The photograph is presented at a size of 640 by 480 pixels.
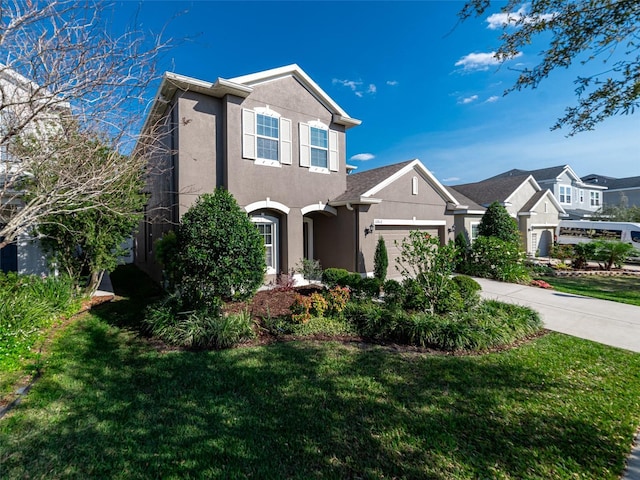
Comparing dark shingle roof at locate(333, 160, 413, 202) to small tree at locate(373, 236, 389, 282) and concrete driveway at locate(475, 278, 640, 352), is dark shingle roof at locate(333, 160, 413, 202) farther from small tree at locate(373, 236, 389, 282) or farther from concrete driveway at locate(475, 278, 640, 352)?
concrete driveway at locate(475, 278, 640, 352)

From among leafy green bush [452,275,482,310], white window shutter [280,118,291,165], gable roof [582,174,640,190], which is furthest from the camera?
gable roof [582,174,640,190]

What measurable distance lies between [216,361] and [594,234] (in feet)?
89.2

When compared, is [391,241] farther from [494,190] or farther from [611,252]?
[494,190]

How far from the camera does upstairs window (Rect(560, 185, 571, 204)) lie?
30.1 meters

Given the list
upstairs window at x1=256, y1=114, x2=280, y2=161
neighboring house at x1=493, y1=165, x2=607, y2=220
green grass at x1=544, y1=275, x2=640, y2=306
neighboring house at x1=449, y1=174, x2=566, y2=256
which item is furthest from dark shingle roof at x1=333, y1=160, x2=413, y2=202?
neighboring house at x1=493, y1=165, x2=607, y2=220

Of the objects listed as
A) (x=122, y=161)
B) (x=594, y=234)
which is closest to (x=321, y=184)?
(x=122, y=161)

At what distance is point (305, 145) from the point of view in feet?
38.1

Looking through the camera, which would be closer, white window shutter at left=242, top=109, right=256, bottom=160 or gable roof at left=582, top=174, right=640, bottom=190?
white window shutter at left=242, top=109, right=256, bottom=160

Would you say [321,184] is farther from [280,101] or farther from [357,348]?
[357,348]

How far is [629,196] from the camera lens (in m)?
35.1

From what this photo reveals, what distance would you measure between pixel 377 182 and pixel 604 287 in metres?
10.5

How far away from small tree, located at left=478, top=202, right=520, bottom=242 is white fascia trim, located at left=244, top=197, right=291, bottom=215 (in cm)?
1241

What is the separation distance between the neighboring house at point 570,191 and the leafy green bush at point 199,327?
32.6 meters

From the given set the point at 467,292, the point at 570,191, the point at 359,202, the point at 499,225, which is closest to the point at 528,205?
the point at 499,225
